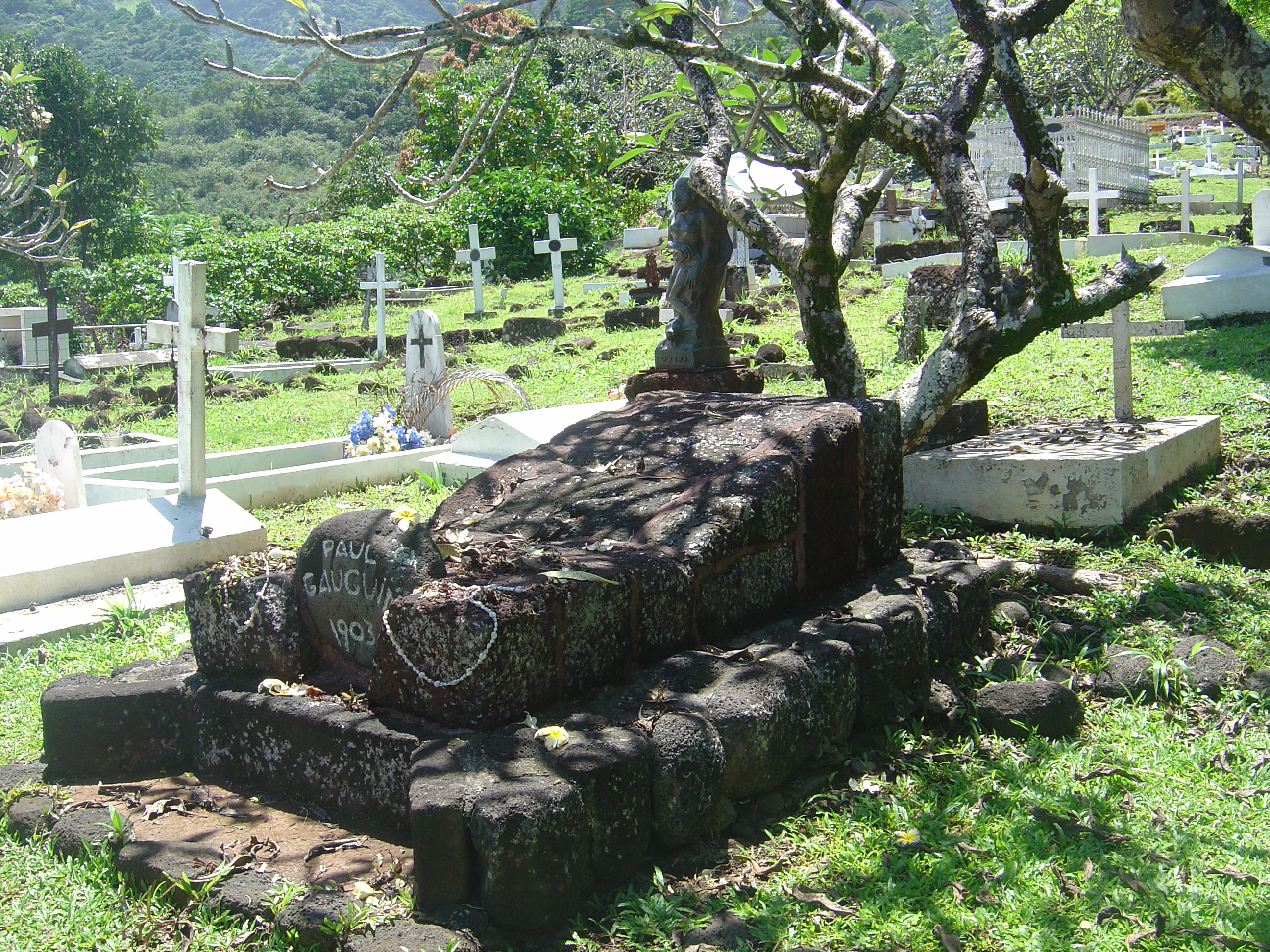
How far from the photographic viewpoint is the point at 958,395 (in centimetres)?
533

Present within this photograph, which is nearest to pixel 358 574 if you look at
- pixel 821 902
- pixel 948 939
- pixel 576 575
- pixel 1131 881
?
pixel 576 575

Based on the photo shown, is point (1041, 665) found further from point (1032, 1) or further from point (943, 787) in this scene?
point (1032, 1)

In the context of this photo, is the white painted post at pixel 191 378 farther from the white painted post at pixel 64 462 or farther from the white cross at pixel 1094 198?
the white cross at pixel 1094 198

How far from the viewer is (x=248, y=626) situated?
3578 millimetres

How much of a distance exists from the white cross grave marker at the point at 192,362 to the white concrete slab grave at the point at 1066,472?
3973 mm

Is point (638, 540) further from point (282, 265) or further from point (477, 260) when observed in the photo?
point (282, 265)

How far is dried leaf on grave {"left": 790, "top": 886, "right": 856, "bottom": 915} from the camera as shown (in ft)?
8.71

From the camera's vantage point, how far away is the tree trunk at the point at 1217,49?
11.7ft

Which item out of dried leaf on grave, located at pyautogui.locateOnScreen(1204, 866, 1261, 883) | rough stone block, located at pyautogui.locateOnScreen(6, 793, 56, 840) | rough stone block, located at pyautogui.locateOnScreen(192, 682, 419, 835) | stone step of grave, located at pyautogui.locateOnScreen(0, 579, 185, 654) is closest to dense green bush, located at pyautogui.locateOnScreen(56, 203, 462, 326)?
stone step of grave, located at pyautogui.locateOnScreen(0, 579, 185, 654)

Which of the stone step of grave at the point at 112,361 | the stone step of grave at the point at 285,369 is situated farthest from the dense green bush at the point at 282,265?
the stone step of grave at the point at 285,369

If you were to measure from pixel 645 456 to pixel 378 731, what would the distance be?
70.3 inches

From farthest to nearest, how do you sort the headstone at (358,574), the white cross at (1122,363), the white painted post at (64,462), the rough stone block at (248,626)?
the white painted post at (64,462), the white cross at (1122,363), the rough stone block at (248,626), the headstone at (358,574)

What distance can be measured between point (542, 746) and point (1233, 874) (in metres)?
1.78

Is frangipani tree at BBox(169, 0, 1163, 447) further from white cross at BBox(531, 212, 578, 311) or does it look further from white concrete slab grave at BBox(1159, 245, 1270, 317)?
white cross at BBox(531, 212, 578, 311)
